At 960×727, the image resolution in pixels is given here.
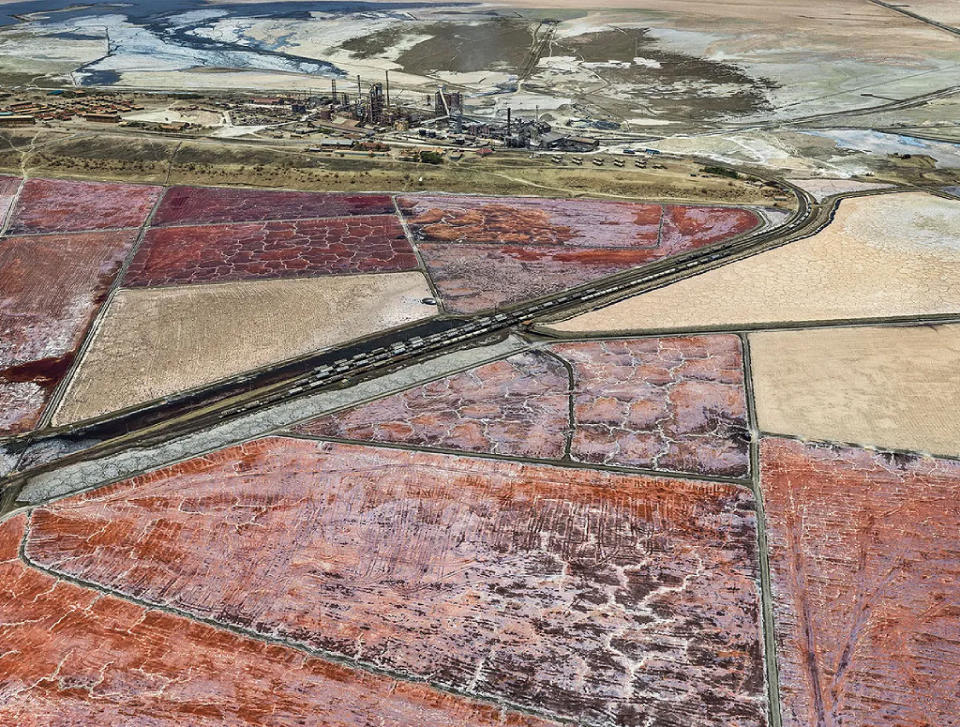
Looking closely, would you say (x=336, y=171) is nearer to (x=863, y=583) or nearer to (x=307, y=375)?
(x=307, y=375)

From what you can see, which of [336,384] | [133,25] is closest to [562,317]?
[336,384]

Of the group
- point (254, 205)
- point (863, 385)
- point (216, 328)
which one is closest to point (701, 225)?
point (863, 385)

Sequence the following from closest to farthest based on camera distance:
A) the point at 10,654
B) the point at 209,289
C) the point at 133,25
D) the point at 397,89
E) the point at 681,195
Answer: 1. the point at 10,654
2. the point at 209,289
3. the point at 681,195
4. the point at 397,89
5. the point at 133,25

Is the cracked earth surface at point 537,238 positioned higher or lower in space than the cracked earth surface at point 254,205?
higher

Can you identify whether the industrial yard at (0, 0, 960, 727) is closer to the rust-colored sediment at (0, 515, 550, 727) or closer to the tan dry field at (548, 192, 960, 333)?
the rust-colored sediment at (0, 515, 550, 727)

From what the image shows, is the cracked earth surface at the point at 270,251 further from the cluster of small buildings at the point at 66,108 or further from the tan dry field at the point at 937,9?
the tan dry field at the point at 937,9

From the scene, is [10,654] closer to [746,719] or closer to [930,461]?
[746,719]

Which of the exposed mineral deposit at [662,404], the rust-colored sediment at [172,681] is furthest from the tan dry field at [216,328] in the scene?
the rust-colored sediment at [172,681]

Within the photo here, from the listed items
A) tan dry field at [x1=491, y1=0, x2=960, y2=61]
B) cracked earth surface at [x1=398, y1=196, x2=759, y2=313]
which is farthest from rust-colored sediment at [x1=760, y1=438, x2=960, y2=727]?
tan dry field at [x1=491, y1=0, x2=960, y2=61]
